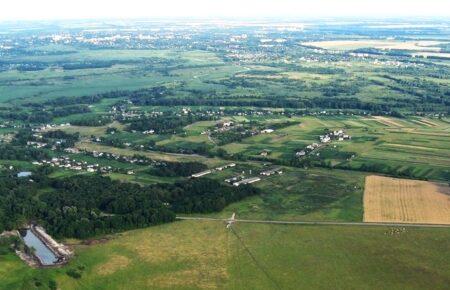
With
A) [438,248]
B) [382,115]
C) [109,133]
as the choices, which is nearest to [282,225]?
[438,248]

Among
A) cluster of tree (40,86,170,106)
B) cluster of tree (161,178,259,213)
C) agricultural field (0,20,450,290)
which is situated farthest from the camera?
cluster of tree (40,86,170,106)

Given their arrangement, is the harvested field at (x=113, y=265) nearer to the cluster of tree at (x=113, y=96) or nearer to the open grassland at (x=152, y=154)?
the open grassland at (x=152, y=154)

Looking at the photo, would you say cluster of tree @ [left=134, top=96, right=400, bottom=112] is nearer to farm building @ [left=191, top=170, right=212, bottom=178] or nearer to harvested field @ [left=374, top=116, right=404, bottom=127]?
harvested field @ [left=374, top=116, right=404, bottom=127]

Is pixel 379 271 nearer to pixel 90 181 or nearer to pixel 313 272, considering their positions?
pixel 313 272

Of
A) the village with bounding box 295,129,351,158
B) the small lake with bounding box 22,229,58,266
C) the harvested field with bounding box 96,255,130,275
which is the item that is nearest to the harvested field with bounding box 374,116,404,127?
the village with bounding box 295,129,351,158

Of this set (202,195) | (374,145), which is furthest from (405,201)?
(374,145)
